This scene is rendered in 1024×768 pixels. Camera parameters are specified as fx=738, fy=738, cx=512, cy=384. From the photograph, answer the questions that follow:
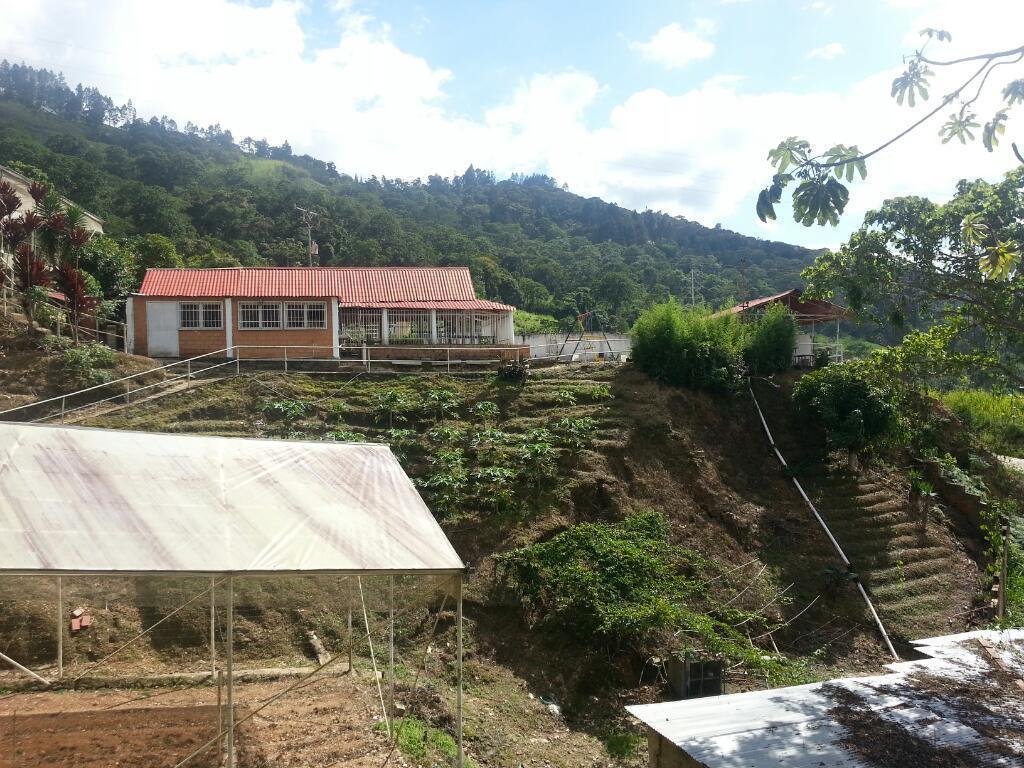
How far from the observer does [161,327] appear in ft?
68.0

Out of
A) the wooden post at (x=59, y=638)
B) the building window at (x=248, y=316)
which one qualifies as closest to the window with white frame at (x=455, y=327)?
the building window at (x=248, y=316)

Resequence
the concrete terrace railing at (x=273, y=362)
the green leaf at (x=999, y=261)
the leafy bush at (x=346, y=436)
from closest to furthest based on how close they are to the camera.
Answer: the green leaf at (x=999, y=261) < the leafy bush at (x=346, y=436) < the concrete terrace railing at (x=273, y=362)

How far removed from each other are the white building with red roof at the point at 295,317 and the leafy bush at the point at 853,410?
341 inches

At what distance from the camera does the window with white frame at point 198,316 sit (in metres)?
20.9

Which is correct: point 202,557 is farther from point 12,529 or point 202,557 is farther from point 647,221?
point 647,221

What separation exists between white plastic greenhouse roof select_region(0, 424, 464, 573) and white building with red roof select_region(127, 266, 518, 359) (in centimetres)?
1145

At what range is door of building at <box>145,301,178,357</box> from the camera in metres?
20.7

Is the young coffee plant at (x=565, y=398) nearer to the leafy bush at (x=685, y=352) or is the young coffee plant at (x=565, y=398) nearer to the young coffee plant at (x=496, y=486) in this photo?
the leafy bush at (x=685, y=352)

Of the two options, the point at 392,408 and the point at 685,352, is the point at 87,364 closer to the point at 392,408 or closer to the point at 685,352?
the point at 392,408

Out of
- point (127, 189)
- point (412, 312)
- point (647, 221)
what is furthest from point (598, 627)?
point (647, 221)

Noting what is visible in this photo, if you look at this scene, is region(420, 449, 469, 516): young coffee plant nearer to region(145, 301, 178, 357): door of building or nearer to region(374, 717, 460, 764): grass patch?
region(374, 717, 460, 764): grass patch

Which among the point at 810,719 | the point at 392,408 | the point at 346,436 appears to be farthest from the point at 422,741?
the point at 392,408

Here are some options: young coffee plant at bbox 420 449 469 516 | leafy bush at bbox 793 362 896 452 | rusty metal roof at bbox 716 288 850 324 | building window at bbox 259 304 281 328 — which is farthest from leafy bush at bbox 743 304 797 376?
building window at bbox 259 304 281 328

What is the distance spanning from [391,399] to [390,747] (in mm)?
10350
